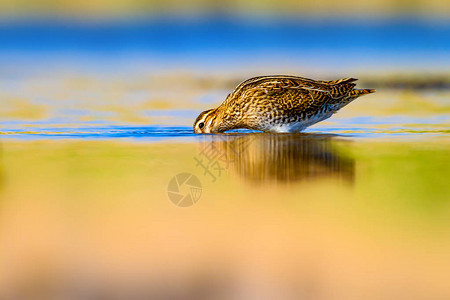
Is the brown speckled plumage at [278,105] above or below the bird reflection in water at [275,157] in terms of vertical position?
above

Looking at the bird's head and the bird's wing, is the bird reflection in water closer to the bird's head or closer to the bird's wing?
the bird's head

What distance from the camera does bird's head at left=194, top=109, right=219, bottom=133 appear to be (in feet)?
35.0

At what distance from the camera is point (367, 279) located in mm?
5086

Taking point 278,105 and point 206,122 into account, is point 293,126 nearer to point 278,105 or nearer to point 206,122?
point 278,105

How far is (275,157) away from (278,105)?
1799 millimetres

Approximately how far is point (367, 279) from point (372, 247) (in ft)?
1.96

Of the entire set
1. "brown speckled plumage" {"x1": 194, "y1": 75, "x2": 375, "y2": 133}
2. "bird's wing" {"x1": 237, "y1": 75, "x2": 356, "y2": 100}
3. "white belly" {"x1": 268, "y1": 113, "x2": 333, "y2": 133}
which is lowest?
"white belly" {"x1": 268, "y1": 113, "x2": 333, "y2": 133}

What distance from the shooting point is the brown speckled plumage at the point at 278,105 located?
10445 millimetres

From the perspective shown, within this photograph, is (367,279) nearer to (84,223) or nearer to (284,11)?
(84,223)

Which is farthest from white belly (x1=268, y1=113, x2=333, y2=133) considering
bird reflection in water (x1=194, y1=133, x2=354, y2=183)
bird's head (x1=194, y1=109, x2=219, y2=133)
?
bird's head (x1=194, y1=109, x2=219, y2=133)

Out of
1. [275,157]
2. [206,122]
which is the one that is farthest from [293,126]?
[275,157]

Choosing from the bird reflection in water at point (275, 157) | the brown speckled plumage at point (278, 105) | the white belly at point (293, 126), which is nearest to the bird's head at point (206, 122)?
the brown speckled plumage at point (278, 105)

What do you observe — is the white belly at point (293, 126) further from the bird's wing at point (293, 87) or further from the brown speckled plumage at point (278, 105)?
the bird's wing at point (293, 87)

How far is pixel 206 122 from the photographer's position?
10742 mm
